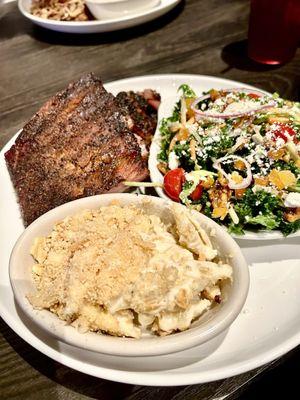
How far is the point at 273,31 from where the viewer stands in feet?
11.3

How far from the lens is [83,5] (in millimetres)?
3938

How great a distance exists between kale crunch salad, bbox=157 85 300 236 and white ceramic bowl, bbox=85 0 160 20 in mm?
1665

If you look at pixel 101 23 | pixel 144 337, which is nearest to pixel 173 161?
pixel 144 337

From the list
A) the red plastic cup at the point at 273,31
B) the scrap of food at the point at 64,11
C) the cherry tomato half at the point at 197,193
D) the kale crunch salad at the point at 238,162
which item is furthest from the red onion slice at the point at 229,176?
the scrap of food at the point at 64,11

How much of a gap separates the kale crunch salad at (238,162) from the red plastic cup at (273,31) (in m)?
1.13

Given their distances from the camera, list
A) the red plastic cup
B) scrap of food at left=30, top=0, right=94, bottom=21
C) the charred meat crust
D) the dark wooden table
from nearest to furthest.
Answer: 1. the charred meat crust
2. the red plastic cup
3. the dark wooden table
4. scrap of food at left=30, top=0, right=94, bottom=21

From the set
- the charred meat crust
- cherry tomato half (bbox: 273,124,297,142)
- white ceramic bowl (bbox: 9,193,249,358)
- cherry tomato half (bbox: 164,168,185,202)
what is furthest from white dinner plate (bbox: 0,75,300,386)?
the charred meat crust

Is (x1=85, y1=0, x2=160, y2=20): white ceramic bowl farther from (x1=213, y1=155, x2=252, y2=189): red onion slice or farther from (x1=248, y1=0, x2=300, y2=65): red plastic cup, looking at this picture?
(x1=213, y1=155, x2=252, y2=189): red onion slice

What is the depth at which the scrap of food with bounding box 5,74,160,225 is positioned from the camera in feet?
7.25

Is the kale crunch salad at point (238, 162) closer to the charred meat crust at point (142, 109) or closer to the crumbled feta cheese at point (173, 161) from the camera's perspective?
the crumbled feta cheese at point (173, 161)

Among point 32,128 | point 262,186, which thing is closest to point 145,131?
point 32,128

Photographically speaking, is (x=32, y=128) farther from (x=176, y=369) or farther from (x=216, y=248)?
(x=176, y=369)

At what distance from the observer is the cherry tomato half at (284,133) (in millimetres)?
2260

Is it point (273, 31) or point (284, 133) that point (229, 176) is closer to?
point (284, 133)
